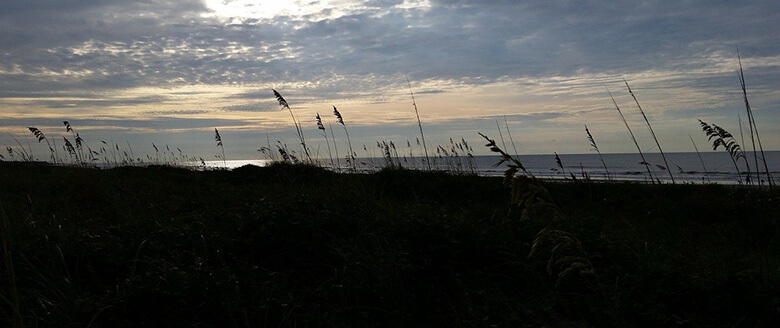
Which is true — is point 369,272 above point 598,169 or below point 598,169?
above

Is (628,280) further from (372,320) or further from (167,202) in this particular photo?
(167,202)

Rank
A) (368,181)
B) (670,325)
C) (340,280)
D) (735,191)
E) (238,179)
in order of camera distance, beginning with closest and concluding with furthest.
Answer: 1. (670,325)
2. (340,280)
3. (735,191)
4. (368,181)
5. (238,179)

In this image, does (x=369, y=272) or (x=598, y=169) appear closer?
(x=369, y=272)

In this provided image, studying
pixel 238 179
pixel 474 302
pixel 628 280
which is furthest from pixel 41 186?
pixel 628 280

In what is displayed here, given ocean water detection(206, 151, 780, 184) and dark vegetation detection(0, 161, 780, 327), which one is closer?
dark vegetation detection(0, 161, 780, 327)

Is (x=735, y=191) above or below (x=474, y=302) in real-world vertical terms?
below

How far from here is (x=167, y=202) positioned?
7.28 metres

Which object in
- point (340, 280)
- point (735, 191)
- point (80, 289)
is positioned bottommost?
point (735, 191)

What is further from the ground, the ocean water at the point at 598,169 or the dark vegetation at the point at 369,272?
the dark vegetation at the point at 369,272

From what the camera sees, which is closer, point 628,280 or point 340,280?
point 628,280

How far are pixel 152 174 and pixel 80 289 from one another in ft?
36.1

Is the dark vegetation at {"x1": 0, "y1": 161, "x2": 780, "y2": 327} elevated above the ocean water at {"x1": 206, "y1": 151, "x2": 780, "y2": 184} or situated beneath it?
elevated above

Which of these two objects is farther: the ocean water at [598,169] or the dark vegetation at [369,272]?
the ocean water at [598,169]

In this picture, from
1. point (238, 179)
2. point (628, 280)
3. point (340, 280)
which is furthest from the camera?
point (238, 179)
